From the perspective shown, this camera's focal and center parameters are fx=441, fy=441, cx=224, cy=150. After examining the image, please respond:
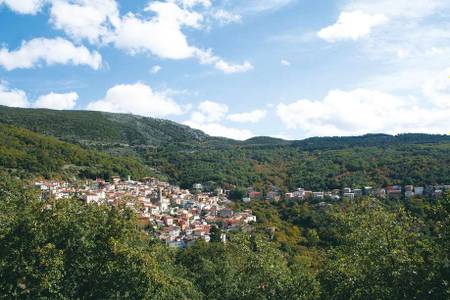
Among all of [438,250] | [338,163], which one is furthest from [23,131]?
[438,250]

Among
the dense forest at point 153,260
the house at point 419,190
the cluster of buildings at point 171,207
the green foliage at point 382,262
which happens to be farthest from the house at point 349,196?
the green foliage at point 382,262

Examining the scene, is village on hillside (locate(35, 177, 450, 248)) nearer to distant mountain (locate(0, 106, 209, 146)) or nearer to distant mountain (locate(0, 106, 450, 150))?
distant mountain (locate(0, 106, 209, 146))

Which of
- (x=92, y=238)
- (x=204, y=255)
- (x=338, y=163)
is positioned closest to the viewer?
(x=92, y=238)

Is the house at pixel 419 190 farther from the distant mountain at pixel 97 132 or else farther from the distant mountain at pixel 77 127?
the distant mountain at pixel 77 127

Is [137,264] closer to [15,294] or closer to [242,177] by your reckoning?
[15,294]

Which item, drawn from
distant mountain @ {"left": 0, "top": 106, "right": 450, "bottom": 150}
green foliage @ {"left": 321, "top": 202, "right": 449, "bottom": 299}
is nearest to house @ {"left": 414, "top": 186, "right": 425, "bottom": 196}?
green foliage @ {"left": 321, "top": 202, "right": 449, "bottom": 299}

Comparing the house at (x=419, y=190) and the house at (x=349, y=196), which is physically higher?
the house at (x=419, y=190)

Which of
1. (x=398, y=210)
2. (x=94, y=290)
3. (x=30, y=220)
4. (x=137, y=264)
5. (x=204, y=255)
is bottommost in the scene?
(x=204, y=255)

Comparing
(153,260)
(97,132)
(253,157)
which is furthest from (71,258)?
(97,132)
